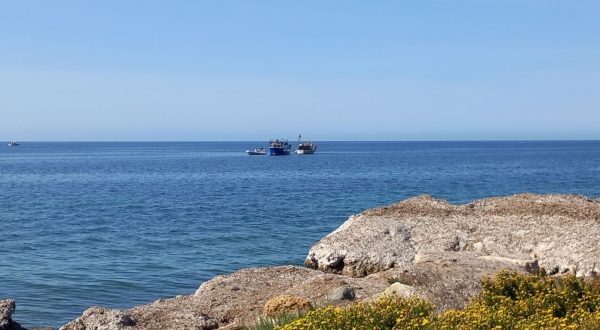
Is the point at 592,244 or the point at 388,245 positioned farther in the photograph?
the point at 388,245

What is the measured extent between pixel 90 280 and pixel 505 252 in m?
13.9

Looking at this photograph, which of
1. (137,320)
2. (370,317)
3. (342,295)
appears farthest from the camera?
(137,320)

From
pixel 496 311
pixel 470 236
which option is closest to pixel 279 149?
pixel 470 236

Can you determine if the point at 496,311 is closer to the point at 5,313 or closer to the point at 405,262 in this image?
the point at 5,313

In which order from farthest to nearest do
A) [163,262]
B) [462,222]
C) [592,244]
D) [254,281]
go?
[163,262] < [462,222] < [592,244] < [254,281]

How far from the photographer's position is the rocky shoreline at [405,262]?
14.8m

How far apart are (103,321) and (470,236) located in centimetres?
1358

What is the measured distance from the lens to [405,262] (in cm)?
2286

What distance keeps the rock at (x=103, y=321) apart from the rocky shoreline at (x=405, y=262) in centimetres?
2

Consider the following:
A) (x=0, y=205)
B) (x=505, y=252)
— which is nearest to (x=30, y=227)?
(x=0, y=205)

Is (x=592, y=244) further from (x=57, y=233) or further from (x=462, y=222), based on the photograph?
(x=57, y=233)

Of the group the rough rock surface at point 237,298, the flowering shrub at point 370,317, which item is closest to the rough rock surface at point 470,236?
the rough rock surface at point 237,298

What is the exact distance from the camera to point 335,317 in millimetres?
9148

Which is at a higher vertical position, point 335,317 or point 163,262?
point 335,317
